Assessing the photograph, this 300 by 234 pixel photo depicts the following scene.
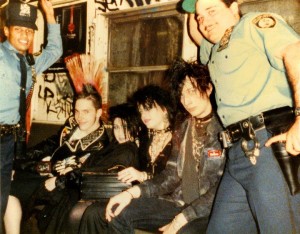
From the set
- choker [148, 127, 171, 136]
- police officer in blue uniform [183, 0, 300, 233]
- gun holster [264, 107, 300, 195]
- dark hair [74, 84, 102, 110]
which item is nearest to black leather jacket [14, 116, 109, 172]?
dark hair [74, 84, 102, 110]

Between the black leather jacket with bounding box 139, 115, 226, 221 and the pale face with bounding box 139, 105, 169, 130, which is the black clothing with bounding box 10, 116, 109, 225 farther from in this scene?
the black leather jacket with bounding box 139, 115, 226, 221

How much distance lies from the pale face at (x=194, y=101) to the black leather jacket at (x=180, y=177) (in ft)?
0.35

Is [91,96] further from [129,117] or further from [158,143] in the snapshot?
[158,143]

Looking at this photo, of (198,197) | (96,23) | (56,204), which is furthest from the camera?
(96,23)

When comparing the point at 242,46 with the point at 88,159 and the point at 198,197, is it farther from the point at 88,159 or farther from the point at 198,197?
the point at 88,159

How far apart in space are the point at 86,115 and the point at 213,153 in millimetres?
1659

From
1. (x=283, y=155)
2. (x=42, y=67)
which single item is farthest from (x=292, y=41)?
(x=42, y=67)

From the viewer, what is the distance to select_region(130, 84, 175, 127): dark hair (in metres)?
3.11

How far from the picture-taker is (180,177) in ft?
9.11

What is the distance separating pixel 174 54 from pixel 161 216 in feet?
6.92

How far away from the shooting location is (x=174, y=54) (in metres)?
4.09

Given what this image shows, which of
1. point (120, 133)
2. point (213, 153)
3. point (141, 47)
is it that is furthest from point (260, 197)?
point (141, 47)

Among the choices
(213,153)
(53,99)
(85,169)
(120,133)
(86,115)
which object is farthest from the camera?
(53,99)

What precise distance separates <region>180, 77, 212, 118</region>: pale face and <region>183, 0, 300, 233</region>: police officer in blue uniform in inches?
20.0
